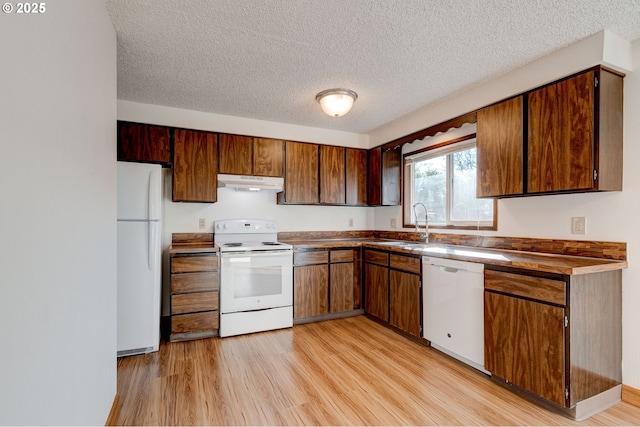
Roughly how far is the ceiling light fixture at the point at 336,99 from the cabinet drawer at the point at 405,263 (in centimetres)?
157

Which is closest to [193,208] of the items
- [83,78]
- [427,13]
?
[83,78]

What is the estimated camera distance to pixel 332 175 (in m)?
4.00

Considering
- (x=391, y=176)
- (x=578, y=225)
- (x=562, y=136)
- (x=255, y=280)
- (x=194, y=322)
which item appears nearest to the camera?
(x=562, y=136)

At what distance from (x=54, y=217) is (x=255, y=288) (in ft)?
7.68

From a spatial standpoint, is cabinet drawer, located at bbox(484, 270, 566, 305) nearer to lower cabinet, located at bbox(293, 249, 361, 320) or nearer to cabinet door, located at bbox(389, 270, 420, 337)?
cabinet door, located at bbox(389, 270, 420, 337)

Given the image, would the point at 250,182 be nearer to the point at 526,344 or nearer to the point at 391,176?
the point at 391,176

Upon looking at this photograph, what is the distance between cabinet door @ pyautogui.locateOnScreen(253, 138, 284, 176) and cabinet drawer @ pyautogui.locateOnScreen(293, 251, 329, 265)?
102cm

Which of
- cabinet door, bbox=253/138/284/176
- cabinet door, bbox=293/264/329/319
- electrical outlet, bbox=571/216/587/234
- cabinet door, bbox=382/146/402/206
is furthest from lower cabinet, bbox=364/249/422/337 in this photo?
cabinet door, bbox=253/138/284/176

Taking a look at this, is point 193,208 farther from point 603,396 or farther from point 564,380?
point 603,396

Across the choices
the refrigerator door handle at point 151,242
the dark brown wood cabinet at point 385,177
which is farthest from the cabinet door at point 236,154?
the dark brown wood cabinet at point 385,177

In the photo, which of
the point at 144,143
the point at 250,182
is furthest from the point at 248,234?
the point at 144,143

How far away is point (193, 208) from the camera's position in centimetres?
353

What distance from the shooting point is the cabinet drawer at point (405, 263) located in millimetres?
2893

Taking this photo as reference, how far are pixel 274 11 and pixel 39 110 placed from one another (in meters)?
1.35
